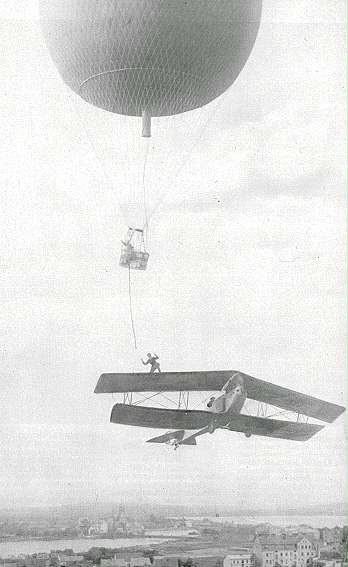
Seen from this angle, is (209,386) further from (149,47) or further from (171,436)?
(149,47)

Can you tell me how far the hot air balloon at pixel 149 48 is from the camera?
26.1 ft

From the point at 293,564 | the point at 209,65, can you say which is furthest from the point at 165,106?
the point at 293,564

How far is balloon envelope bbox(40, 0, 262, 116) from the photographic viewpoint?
7.97 meters

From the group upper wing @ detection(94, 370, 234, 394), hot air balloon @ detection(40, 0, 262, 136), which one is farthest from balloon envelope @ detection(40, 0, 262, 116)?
upper wing @ detection(94, 370, 234, 394)

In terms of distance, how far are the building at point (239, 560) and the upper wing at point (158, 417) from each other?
1.39 meters

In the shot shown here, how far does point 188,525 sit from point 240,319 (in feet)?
7.35

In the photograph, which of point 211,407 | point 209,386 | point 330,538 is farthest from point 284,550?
point 209,386

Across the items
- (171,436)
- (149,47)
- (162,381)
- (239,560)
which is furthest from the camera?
(171,436)

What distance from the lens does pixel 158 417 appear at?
889 centimetres

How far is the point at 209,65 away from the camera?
27.7 ft

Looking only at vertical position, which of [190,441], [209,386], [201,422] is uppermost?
[209,386]

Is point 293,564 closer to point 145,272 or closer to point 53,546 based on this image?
point 53,546

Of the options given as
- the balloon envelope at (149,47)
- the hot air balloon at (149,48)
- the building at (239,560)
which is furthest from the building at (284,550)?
the balloon envelope at (149,47)

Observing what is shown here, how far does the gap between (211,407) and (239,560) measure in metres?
1.62
